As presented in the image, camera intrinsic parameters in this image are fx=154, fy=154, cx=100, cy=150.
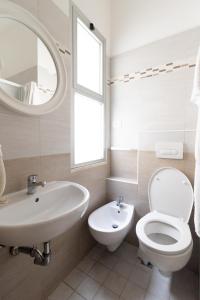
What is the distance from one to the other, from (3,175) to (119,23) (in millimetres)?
1868

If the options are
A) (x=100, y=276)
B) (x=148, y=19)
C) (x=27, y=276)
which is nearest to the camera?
(x=27, y=276)

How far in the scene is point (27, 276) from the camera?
3.21ft

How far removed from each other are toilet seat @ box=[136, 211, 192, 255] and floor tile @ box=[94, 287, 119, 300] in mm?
491

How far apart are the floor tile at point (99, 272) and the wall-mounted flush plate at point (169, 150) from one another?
115 cm

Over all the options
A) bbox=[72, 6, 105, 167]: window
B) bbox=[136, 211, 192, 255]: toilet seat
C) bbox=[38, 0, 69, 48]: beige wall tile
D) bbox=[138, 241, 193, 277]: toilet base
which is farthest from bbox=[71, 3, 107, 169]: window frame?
bbox=[138, 241, 193, 277]: toilet base

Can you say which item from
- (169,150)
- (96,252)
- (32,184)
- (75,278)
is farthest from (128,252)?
(32,184)

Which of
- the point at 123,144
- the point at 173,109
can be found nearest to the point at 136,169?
the point at 123,144

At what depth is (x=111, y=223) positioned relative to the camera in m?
1.56

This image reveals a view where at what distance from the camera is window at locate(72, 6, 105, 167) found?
1423 millimetres

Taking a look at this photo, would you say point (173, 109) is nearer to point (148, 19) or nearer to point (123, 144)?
point (123, 144)

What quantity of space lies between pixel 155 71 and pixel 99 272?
1977 millimetres

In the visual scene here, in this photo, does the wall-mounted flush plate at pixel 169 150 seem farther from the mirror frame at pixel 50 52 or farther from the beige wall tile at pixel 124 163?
the mirror frame at pixel 50 52

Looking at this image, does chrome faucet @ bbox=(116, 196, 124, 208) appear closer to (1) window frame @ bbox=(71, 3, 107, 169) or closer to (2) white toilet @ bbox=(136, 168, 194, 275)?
(2) white toilet @ bbox=(136, 168, 194, 275)

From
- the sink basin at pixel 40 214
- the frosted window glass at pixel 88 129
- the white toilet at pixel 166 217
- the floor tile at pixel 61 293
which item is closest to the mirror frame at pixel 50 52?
the frosted window glass at pixel 88 129
